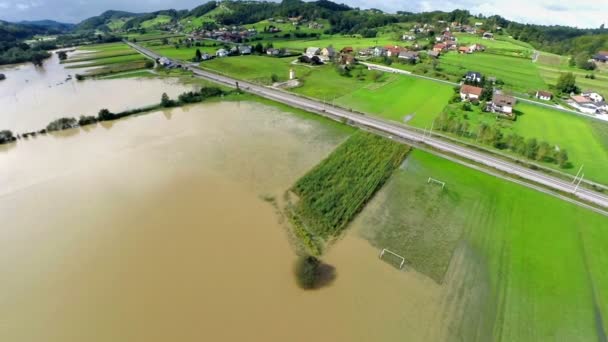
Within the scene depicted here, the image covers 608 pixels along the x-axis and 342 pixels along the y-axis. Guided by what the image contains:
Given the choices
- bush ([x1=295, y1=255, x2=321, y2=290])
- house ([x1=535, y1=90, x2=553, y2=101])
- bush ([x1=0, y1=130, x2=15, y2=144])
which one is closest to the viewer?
bush ([x1=295, y1=255, x2=321, y2=290])

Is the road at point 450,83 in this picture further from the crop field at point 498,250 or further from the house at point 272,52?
the crop field at point 498,250

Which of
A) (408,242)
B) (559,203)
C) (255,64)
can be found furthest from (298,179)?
(255,64)

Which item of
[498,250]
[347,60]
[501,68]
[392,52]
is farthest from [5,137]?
[501,68]

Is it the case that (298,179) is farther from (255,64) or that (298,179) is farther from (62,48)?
(62,48)

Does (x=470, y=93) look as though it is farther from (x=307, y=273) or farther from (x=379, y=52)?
(x=307, y=273)

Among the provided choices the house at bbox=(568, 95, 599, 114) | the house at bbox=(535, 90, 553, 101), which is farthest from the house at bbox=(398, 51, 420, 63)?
the house at bbox=(568, 95, 599, 114)

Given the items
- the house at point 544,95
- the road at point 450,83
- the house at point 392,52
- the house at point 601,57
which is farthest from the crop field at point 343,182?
the house at point 601,57

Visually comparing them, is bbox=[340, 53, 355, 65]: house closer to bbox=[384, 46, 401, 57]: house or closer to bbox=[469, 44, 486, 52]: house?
bbox=[384, 46, 401, 57]: house
